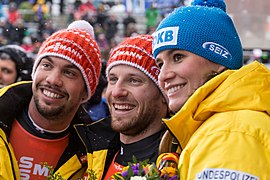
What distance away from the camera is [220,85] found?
104 inches

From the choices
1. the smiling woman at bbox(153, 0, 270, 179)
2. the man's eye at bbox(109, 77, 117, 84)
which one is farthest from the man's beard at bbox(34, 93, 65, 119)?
the smiling woman at bbox(153, 0, 270, 179)

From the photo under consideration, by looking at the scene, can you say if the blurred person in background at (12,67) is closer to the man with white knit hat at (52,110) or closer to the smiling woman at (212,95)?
the man with white knit hat at (52,110)

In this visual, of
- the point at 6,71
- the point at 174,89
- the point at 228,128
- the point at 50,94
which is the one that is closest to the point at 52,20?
the point at 6,71

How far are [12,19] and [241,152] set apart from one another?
21.5 metres

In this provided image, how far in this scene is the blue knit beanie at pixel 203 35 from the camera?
3.00 meters

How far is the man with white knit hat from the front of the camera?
172 inches

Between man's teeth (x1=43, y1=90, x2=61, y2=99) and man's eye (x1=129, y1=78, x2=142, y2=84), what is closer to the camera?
man's eye (x1=129, y1=78, x2=142, y2=84)

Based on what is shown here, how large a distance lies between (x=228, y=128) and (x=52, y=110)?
2.27 metres

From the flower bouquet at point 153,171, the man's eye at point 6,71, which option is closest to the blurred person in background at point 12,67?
the man's eye at point 6,71

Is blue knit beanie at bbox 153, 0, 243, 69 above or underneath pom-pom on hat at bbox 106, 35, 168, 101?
above

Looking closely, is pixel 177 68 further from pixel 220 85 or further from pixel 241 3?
pixel 241 3

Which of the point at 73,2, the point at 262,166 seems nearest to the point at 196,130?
the point at 262,166

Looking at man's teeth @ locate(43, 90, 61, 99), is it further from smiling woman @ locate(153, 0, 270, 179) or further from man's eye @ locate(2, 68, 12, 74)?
man's eye @ locate(2, 68, 12, 74)

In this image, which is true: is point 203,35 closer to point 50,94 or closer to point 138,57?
point 138,57
